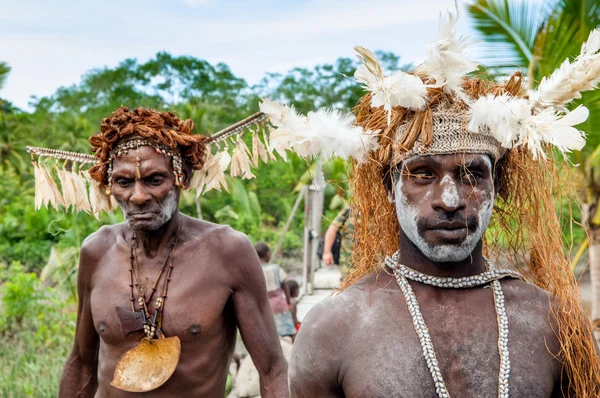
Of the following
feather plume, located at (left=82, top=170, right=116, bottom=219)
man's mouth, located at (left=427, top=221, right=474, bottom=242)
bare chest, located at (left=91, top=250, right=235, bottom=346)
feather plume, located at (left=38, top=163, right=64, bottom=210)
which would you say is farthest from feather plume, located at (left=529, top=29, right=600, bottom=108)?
feather plume, located at (left=38, top=163, right=64, bottom=210)

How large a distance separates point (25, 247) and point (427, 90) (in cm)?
1611

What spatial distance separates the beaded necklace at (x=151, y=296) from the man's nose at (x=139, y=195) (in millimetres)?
289

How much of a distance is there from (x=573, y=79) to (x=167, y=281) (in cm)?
191

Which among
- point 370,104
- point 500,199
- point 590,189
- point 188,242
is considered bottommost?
point 590,189

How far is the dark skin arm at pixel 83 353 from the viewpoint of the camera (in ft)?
11.4

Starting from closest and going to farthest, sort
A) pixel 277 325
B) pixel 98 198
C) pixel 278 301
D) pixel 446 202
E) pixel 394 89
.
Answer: pixel 446 202
pixel 394 89
pixel 98 198
pixel 278 301
pixel 277 325

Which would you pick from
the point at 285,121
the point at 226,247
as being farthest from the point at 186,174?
the point at 285,121

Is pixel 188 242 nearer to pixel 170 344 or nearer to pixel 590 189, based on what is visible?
pixel 170 344

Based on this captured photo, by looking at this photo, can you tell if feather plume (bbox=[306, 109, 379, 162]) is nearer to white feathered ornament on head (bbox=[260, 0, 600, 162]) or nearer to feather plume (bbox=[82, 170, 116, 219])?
white feathered ornament on head (bbox=[260, 0, 600, 162])

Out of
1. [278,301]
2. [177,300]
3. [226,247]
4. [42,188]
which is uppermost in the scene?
[42,188]

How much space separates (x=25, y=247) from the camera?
16875 millimetres

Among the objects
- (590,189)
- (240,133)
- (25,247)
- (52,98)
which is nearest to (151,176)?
(240,133)

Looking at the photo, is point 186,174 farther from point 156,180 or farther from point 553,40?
point 553,40

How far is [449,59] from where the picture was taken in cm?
212
